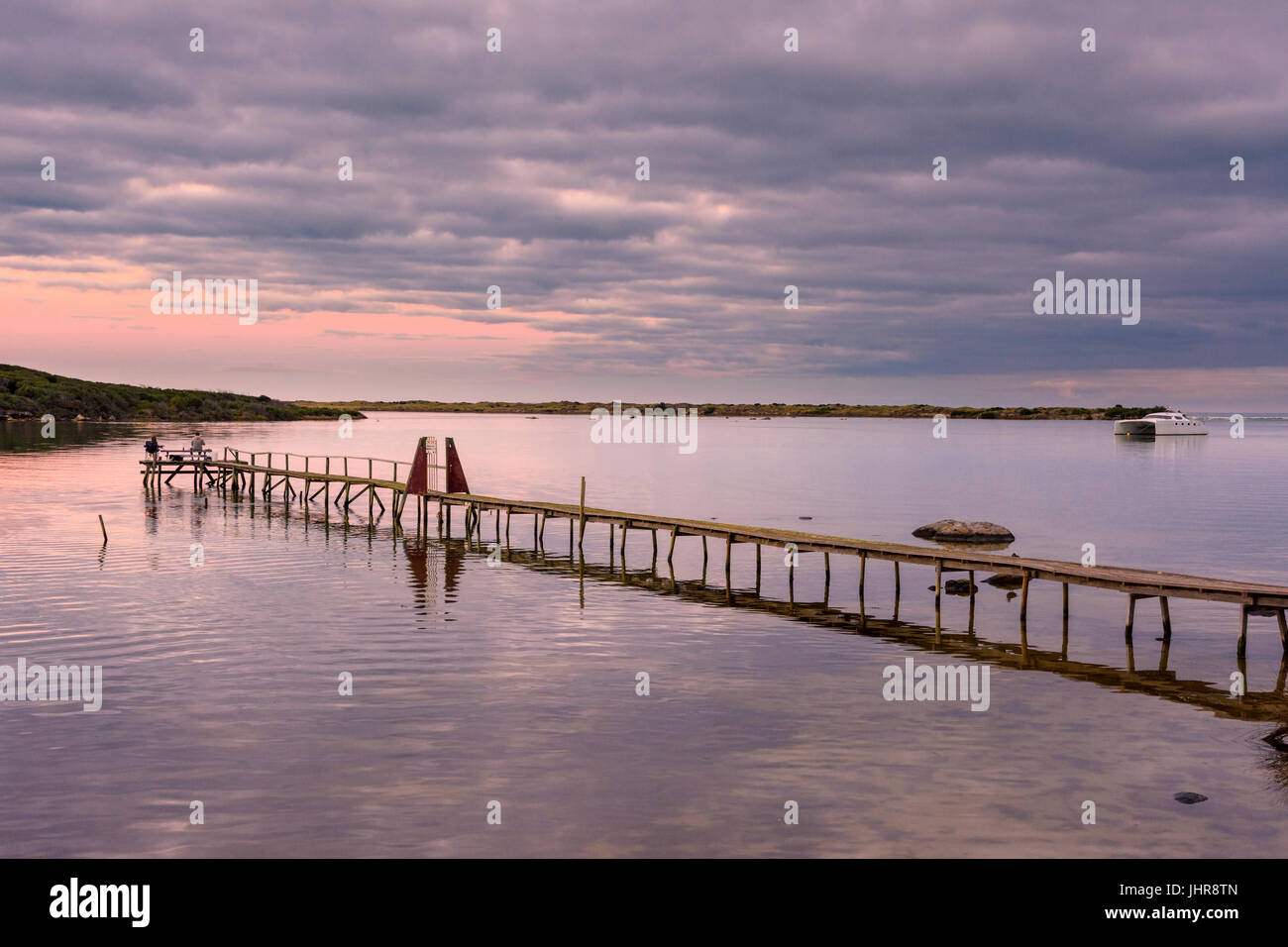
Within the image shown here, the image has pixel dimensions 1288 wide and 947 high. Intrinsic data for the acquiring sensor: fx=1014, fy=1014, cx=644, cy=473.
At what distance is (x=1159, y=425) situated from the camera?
568 ft

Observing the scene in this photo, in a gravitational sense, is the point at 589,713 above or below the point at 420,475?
below

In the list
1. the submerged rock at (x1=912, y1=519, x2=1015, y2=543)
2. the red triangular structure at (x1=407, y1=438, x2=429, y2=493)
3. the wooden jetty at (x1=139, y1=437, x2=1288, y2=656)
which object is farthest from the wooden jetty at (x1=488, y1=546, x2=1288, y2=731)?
the submerged rock at (x1=912, y1=519, x2=1015, y2=543)

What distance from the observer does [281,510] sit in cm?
5678

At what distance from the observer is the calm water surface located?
12.9 metres

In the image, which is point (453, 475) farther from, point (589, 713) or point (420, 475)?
point (589, 713)

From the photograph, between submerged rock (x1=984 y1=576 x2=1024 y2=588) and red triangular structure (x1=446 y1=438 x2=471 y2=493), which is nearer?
submerged rock (x1=984 y1=576 x2=1024 y2=588)

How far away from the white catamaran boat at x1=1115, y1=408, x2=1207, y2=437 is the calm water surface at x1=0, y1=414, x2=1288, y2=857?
145025mm

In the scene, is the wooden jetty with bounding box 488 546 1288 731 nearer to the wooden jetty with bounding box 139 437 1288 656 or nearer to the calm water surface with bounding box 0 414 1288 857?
the calm water surface with bounding box 0 414 1288 857

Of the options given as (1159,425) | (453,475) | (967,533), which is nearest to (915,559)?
(967,533)

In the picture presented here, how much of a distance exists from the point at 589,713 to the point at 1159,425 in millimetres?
179394

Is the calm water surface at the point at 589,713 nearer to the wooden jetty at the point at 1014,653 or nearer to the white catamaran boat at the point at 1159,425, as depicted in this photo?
the wooden jetty at the point at 1014,653
